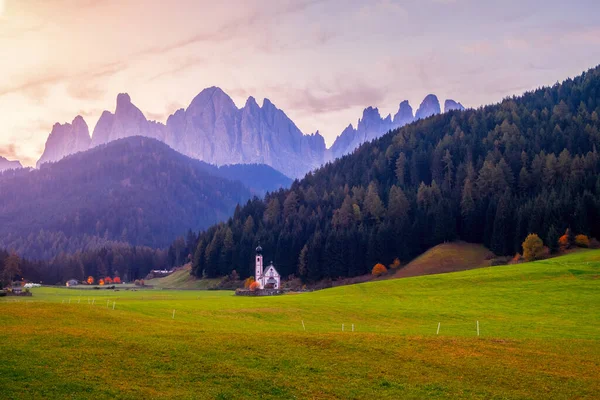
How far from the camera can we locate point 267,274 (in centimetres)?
14300

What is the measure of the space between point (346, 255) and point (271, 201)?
5361 centimetres

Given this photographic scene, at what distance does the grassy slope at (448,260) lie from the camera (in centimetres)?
12076

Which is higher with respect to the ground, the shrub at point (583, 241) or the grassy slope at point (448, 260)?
the shrub at point (583, 241)

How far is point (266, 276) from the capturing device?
143m

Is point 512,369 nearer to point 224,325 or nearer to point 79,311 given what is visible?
point 224,325

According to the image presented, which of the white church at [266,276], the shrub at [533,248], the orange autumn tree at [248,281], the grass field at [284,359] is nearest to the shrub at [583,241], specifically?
the shrub at [533,248]

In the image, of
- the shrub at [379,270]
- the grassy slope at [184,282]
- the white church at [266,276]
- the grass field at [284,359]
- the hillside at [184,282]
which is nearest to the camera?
the grass field at [284,359]

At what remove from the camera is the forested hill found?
12481 centimetres

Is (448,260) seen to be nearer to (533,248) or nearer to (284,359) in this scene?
(533,248)

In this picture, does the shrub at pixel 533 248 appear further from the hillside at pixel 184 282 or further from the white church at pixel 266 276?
the hillside at pixel 184 282

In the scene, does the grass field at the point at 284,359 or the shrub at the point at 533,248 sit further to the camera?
the shrub at the point at 533,248

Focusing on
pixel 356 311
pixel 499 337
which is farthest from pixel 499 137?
pixel 499 337

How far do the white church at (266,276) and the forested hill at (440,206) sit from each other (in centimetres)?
798

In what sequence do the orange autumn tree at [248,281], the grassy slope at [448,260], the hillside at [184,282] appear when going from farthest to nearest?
the hillside at [184,282], the orange autumn tree at [248,281], the grassy slope at [448,260]
